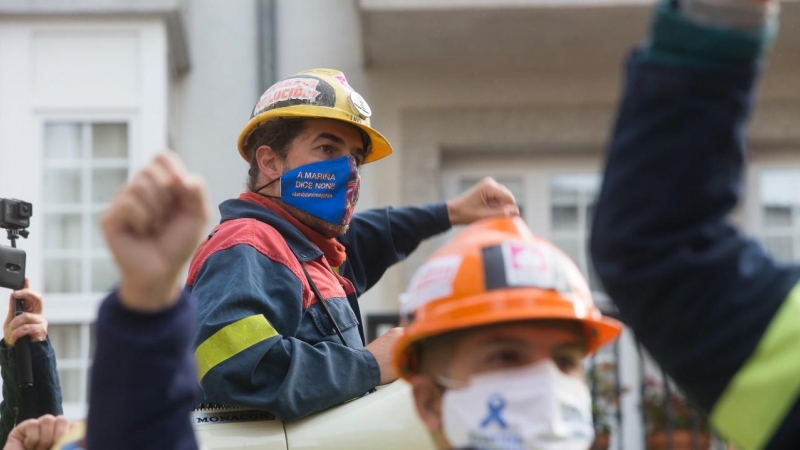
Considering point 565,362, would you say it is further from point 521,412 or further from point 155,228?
point 155,228

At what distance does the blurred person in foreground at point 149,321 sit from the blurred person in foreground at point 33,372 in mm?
2237

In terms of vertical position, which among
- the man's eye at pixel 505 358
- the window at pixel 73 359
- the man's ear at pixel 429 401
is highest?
the man's eye at pixel 505 358

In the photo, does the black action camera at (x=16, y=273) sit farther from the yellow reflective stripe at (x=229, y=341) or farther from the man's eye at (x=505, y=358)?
the man's eye at (x=505, y=358)

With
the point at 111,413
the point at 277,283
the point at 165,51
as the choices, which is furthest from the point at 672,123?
the point at 165,51

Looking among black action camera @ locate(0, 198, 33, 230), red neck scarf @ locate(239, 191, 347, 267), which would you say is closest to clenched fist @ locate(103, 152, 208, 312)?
red neck scarf @ locate(239, 191, 347, 267)

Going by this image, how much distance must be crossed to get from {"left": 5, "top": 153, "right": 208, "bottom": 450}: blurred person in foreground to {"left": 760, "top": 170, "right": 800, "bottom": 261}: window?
7044 millimetres

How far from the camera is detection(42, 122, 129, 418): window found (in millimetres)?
7326

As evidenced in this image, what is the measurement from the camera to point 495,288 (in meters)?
2.08

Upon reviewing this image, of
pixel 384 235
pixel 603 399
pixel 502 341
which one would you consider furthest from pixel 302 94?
pixel 603 399

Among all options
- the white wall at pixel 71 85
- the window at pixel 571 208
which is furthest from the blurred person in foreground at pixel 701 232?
the window at pixel 571 208

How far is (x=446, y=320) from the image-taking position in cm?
210

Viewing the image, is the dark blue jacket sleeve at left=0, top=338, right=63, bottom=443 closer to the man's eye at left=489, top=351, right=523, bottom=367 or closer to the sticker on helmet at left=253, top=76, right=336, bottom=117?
the sticker on helmet at left=253, top=76, right=336, bottom=117

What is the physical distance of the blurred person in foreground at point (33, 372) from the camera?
3.91 meters

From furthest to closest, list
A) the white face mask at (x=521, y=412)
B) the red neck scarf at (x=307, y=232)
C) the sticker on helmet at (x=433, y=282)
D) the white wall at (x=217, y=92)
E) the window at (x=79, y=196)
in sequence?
the white wall at (x=217, y=92), the window at (x=79, y=196), the red neck scarf at (x=307, y=232), the sticker on helmet at (x=433, y=282), the white face mask at (x=521, y=412)
